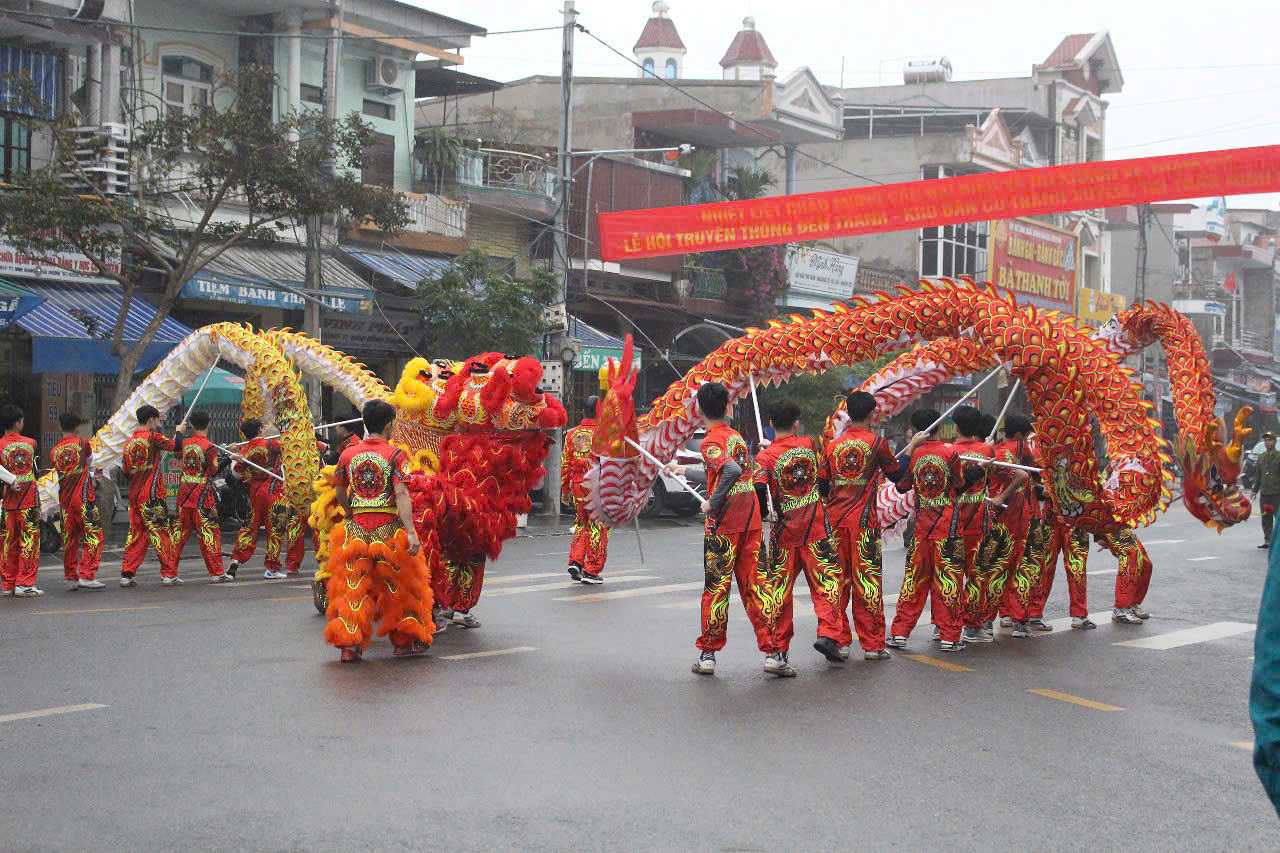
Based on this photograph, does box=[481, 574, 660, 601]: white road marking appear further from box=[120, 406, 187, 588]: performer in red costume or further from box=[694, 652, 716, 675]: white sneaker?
box=[694, 652, 716, 675]: white sneaker

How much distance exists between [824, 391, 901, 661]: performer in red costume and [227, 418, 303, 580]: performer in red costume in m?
6.74

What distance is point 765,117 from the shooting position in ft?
113

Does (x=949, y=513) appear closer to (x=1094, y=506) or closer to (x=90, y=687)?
(x=1094, y=506)

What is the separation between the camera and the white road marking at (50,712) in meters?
7.34

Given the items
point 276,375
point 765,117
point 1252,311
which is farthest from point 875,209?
point 1252,311

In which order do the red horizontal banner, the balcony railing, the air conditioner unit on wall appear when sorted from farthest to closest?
the balcony railing
the air conditioner unit on wall
the red horizontal banner

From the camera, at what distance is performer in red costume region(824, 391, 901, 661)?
9.65 metres

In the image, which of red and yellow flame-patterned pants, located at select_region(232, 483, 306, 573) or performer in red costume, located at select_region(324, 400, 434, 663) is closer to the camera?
performer in red costume, located at select_region(324, 400, 434, 663)

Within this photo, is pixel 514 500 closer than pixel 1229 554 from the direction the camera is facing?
Yes

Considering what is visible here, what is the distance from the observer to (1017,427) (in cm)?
1139

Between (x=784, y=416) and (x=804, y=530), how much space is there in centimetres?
71

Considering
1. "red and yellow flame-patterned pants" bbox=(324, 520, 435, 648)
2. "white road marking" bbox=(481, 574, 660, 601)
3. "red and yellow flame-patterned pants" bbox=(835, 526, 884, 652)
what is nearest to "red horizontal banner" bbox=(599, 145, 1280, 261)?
"white road marking" bbox=(481, 574, 660, 601)

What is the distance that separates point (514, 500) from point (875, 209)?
967cm

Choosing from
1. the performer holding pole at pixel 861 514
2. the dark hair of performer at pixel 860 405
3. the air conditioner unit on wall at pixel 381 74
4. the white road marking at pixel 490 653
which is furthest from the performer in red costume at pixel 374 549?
the air conditioner unit on wall at pixel 381 74
